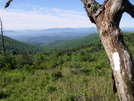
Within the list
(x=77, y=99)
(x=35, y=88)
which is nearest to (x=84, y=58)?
(x=35, y=88)

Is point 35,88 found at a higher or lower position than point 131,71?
lower

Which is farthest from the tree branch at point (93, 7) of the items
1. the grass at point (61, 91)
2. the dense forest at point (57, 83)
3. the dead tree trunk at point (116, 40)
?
the grass at point (61, 91)

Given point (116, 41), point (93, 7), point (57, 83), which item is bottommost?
point (57, 83)

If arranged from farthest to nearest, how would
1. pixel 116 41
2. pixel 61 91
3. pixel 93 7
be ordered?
pixel 61 91, pixel 93 7, pixel 116 41

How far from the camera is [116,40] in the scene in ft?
6.23

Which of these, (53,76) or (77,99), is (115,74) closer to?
(77,99)

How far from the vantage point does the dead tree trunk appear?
176 cm

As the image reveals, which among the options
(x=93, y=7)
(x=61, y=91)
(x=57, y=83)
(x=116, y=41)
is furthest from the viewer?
(x=57, y=83)

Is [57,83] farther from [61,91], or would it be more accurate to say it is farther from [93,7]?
[93,7]

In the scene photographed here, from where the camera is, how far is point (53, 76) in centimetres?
885

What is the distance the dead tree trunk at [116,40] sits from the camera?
5.77 feet

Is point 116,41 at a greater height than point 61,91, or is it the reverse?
point 116,41

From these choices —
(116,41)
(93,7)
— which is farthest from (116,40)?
(93,7)

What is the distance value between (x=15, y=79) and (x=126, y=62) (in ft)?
26.9
